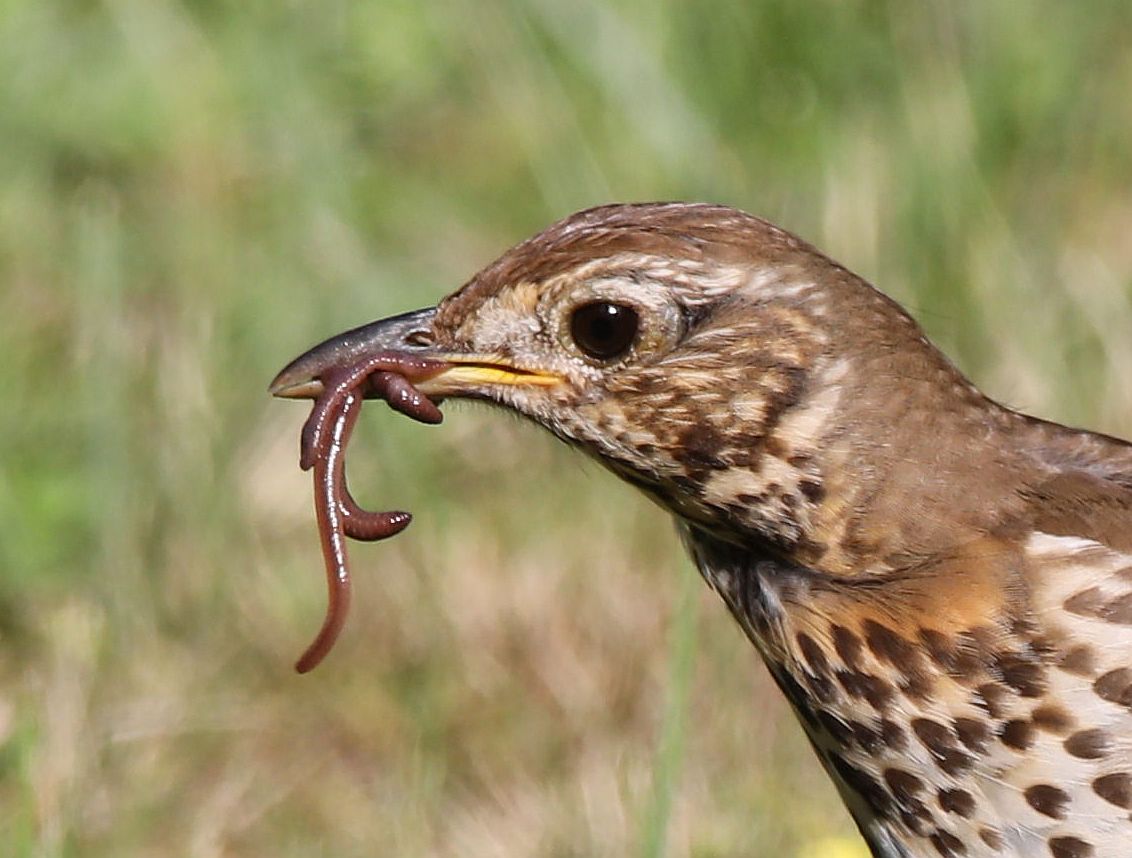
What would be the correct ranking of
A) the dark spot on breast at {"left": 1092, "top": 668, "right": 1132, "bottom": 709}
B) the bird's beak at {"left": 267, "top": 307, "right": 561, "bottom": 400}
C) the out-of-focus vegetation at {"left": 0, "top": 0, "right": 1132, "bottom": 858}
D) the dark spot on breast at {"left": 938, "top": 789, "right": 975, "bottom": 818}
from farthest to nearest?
the out-of-focus vegetation at {"left": 0, "top": 0, "right": 1132, "bottom": 858}, the bird's beak at {"left": 267, "top": 307, "right": 561, "bottom": 400}, the dark spot on breast at {"left": 938, "top": 789, "right": 975, "bottom": 818}, the dark spot on breast at {"left": 1092, "top": 668, "right": 1132, "bottom": 709}

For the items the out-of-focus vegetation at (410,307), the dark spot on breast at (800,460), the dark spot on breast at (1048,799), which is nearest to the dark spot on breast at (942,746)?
the dark spot on breast at (1048,799)

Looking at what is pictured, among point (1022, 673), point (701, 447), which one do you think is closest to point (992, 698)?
point (1022, 673)

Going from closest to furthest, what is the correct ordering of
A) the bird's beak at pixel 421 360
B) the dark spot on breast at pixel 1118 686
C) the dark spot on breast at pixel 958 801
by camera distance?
the dark spot on breast at pixel 1118 686
the dark spot on breast at pixel 958 801
the bird's beak at pixel 421 360

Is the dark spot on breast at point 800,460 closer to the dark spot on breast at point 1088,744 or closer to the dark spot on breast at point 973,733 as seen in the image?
the dark spot on breast at point 973,733

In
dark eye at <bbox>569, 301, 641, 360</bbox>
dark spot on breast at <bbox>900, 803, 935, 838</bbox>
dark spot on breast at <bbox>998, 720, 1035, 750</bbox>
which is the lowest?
dark spot on breast at <bbox>900, 803, 935, 838</bbox>

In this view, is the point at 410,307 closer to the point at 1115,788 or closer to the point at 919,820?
the point at 919,820

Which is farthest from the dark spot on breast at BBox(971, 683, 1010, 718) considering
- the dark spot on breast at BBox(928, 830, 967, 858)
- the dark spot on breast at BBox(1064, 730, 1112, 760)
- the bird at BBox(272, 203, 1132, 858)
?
the dark spot on breast at BBox(928, 830, 967, 858)

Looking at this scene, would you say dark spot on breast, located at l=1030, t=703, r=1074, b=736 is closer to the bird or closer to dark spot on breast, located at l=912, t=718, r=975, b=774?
the bird
